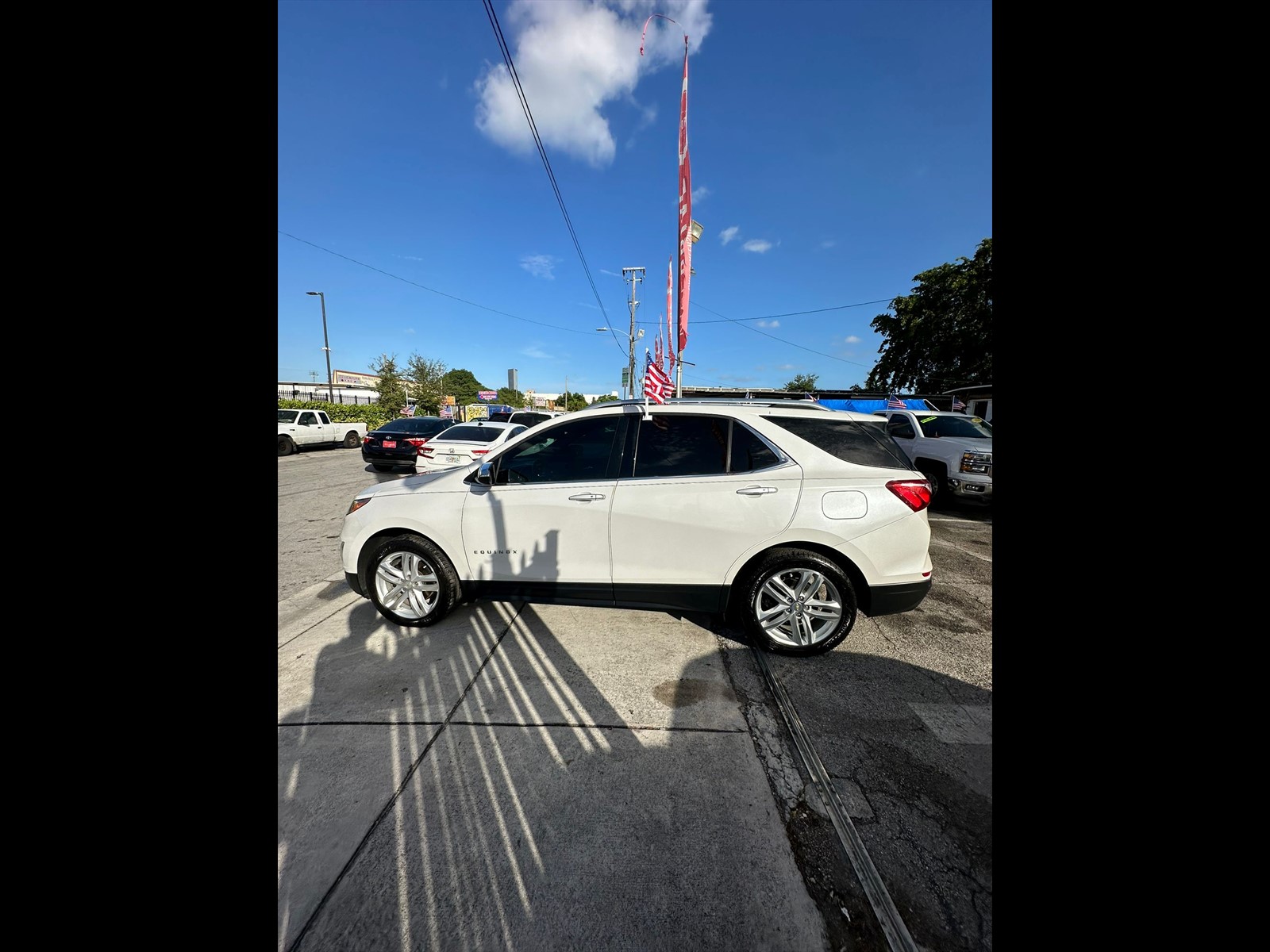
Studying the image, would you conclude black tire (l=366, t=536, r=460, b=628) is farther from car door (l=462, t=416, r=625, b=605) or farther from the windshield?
the windshield

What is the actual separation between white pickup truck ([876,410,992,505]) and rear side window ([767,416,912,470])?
4.91 metres

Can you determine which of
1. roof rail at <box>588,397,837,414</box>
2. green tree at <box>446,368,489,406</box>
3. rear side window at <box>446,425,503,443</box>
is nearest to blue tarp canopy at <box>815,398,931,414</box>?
rear side window at <box>446,425,503,443</box>

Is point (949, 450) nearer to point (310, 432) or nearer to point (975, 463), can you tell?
point (975, 463)

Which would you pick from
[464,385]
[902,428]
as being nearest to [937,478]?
[902,428]

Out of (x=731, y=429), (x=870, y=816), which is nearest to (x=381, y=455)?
(x=731, y=429)

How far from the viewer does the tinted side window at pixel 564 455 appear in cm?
353

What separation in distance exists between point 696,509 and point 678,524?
161 mm

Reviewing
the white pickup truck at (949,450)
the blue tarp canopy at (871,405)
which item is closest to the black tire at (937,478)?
the white pickup truck at (949,450)

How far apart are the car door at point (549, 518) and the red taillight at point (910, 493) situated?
6.18ft

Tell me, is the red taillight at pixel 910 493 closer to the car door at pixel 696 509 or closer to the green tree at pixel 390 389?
the car door at pixel 696 509

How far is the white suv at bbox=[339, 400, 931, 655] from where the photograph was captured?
127 inches
